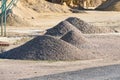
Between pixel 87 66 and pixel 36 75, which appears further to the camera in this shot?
pixel 87 66

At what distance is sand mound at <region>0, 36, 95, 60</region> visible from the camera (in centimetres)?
1739

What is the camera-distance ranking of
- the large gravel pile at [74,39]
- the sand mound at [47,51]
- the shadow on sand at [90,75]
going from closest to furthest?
the shadow on sand at [90,75], the sand mound at [47,51], the large gravel pile at [74,39]

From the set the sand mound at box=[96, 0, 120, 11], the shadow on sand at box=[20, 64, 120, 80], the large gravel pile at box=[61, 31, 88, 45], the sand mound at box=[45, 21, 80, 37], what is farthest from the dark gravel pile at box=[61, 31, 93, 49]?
the sand mound at box=[96, 0, 120, 11]

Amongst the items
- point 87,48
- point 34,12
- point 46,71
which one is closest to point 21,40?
point 87,48

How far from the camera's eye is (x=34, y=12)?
5072 cm

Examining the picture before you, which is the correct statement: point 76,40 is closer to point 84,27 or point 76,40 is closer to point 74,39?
point 74,39

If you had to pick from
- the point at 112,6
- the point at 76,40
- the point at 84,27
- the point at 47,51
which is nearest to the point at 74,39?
the point at 76,40

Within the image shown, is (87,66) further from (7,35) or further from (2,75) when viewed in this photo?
(7,35)

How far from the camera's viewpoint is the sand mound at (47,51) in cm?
1739

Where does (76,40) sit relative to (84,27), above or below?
above

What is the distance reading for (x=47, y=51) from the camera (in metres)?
17.5

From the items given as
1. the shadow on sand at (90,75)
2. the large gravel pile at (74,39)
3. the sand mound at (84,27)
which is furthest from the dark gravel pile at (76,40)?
the sand mound at (84,27)

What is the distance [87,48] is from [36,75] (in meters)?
6.02

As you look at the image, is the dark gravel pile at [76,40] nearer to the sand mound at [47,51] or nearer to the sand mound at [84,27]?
the sand mound at [47,51]
